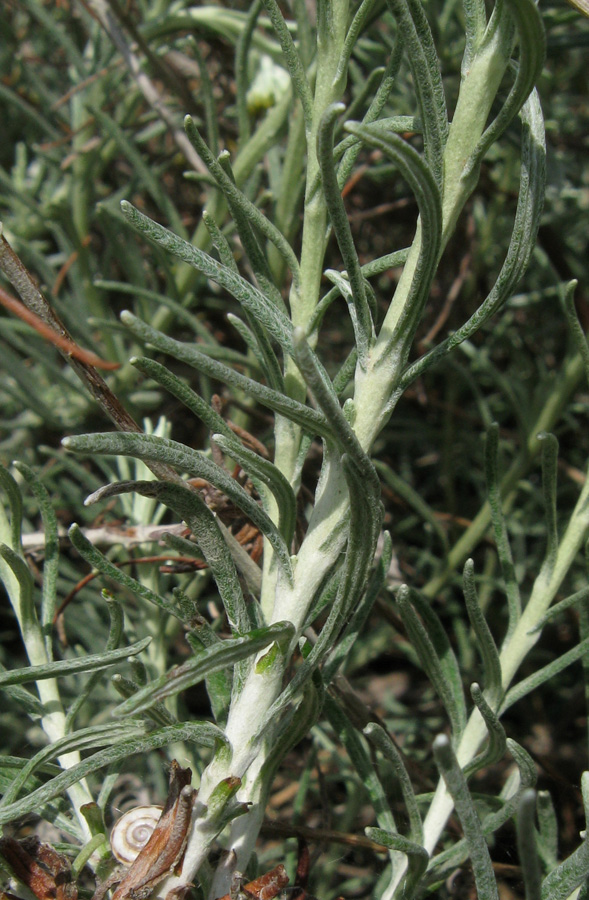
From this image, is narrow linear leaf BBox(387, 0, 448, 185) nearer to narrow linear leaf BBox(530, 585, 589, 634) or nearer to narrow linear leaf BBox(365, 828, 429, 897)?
narrow linear leaf BBox(530, 585, 589, 634)

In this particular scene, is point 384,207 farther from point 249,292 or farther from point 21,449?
point 249,292

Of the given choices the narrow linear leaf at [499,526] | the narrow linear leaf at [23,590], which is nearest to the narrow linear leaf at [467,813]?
the narrow linear leaf at [499,526]

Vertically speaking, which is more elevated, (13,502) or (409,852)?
(13,502)

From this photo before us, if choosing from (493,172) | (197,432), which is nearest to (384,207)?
(493,172)

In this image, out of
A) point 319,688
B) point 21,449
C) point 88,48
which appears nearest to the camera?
point 319,688

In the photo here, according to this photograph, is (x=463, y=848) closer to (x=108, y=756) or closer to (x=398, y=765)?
(x=398, y=765)

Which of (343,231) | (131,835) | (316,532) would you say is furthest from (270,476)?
(131,835)

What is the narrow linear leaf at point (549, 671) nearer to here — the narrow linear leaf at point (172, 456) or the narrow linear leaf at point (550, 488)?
the narrow linear leaf at point (550, 488)
